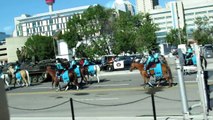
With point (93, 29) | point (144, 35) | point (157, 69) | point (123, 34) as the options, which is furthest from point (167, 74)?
point (144, 35)

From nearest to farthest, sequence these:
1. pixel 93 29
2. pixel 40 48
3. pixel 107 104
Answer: pixel 107 104 → pixel 93 29 → pixel 40 48

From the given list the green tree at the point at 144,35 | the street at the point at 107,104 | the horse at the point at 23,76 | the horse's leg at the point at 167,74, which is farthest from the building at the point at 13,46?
the horse's leg at the point at 167,74

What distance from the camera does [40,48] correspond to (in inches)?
4889

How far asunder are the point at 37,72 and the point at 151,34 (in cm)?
2522

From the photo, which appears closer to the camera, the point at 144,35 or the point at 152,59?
the point at 152,59

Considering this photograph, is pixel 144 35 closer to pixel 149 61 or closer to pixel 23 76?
pixel 23 76

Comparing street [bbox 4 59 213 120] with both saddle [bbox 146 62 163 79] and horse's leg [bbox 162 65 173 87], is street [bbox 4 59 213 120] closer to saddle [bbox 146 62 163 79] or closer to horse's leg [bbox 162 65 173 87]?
horse's leg [bbox 162 65 173 87]

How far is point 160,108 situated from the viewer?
45.1 ft

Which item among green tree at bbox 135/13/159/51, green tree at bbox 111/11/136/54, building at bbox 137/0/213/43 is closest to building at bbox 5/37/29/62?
building at bbox 137/0/213/43

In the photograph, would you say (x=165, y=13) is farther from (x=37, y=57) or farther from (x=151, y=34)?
(x=151, y=34)

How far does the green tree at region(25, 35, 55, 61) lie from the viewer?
4847 inches

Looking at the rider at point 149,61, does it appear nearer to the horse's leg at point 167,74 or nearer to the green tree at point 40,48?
the horse's leg at point 167,74

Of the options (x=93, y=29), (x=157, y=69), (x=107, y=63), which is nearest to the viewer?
(x=157, y=69)

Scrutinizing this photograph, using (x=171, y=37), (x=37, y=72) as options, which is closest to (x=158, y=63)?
(x=37, y=72)
